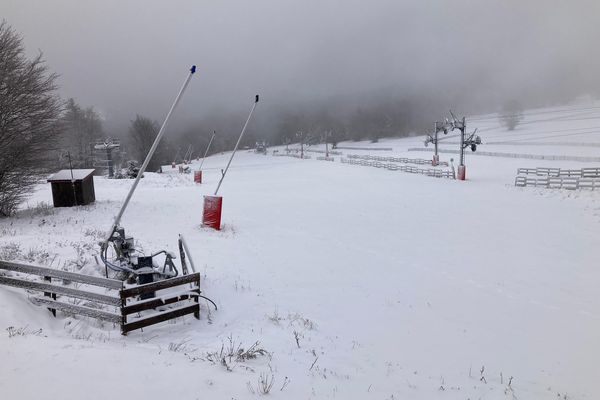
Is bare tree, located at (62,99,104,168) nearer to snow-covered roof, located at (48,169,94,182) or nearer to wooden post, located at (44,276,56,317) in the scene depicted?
snow-covered roof, located at (48,169,94,182)

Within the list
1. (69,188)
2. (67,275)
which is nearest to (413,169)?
(69,188)

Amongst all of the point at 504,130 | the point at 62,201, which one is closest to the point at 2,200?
the point at 62,201

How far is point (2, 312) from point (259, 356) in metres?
4.68

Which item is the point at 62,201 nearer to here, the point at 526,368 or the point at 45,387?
the point at 45,387

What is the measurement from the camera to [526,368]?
7848 millimetres

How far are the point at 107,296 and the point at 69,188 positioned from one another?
1800 centimetres

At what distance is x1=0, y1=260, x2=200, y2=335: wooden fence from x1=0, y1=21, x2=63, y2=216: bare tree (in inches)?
604

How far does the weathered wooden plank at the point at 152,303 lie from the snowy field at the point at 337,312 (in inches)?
19.7

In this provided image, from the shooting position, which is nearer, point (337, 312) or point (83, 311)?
point (83, 311)

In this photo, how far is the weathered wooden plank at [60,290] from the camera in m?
7.52

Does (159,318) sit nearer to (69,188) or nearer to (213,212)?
(213,212)

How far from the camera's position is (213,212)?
59.3 feet

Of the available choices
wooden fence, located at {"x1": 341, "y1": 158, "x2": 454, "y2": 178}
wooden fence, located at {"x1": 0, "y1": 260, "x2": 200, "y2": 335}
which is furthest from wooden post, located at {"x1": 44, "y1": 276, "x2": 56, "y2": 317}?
wooden fence, located at {"x1": 341, "y1": 158, "x2": 454, "y2": 178}

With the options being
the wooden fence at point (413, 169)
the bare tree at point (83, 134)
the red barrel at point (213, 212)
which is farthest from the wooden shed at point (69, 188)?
the bare tree at point (83, 134)
